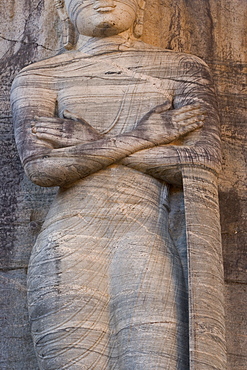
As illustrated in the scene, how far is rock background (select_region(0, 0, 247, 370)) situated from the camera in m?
7.68

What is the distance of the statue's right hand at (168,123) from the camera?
719 centimetres

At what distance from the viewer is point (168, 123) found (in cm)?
728

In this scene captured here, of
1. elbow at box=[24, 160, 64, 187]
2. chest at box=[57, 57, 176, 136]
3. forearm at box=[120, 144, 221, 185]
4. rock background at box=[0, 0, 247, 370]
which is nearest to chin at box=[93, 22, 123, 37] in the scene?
chest at box=[57, 57, 176, 136]

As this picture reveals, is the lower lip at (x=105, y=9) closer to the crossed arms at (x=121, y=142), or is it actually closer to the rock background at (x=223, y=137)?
the crossed arms at (x=121, y=142)

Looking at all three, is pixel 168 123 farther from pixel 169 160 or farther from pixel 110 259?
pixel 110 259

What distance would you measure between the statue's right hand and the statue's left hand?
376mm

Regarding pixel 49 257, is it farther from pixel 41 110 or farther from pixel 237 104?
pixel 237 104

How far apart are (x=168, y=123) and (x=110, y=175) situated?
1.97 feet

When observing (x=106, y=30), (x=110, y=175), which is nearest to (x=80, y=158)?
(x=110, y=175)

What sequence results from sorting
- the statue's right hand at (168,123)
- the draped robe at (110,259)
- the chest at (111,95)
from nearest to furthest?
the draped robe at (110,259) → the statue's right hand at (168,123) → the chest at (111,95)

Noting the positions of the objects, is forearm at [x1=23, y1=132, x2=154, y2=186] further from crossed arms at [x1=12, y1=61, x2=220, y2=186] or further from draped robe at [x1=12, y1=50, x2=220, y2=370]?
draped robe at [x1=12, y1=50, x2=220, y2=370]

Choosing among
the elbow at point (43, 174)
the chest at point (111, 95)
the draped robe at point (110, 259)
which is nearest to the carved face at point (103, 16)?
the chest at point (111, 95)

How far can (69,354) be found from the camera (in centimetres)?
661

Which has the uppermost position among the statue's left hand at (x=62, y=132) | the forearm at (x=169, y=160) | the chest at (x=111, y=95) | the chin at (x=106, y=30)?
the chin at (x=106, y=30)
